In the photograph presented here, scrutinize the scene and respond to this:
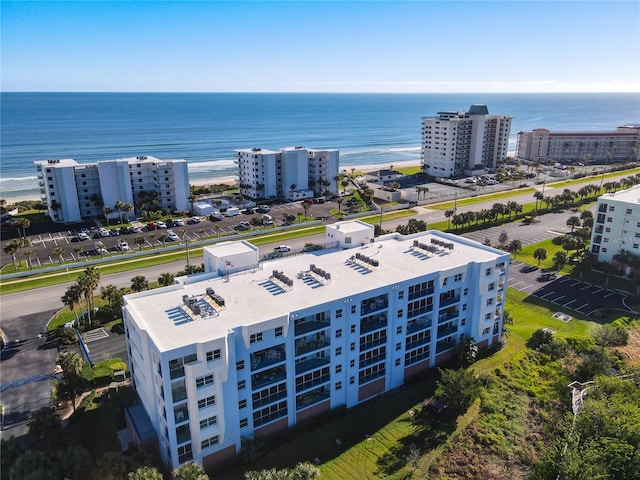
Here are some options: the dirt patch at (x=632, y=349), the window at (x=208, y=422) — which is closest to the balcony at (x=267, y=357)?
the window at (x=208, y=422)

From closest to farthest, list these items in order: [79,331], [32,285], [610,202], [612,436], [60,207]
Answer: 1. [612,436]
2. [79,331]
3. [32,285]
4. [610,202]
5. [60,207]

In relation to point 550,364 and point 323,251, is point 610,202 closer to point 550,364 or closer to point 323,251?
point 550,364

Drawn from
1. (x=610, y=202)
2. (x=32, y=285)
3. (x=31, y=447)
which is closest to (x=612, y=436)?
(x=31, y=447)

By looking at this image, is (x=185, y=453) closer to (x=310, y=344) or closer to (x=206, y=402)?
(x=206, y=402)

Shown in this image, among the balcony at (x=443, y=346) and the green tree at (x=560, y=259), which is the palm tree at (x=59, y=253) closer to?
the balcony at (x=443, y=346)

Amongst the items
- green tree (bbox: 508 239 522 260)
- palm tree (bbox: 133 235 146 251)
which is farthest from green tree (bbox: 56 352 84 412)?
green tree (bbox: 508 239 522 260)

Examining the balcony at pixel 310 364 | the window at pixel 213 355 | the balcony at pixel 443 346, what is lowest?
the balcony at pixel 443 346
